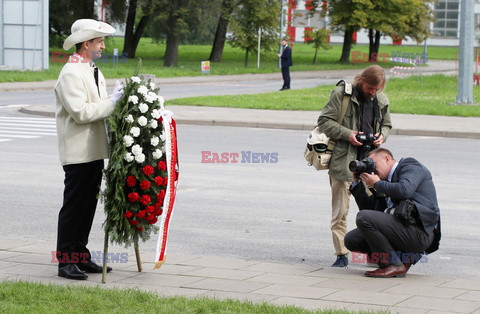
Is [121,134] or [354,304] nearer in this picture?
[354,304]

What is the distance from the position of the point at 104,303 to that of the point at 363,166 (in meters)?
2.26

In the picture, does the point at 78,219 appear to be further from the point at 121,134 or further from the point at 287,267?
the point at 287,267

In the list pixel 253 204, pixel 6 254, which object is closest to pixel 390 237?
pixel 6 254

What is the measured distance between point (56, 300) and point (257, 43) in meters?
47.3

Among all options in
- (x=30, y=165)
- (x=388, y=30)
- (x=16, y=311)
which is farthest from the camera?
(x=388, y=30)

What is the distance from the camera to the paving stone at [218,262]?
7453 mm

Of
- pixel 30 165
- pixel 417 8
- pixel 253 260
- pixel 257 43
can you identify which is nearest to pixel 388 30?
pixel 417 8

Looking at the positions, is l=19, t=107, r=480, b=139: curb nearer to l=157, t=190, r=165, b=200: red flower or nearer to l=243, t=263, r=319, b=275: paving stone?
l=243, t=263, r=319, b=275: paving stone

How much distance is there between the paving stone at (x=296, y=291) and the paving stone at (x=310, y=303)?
127 millimetres

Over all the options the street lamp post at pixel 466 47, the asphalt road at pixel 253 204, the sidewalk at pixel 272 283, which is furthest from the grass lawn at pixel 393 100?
the sidewalk at pixel 272 283

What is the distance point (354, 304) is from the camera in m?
6.12

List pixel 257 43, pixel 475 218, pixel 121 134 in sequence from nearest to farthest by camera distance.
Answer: pixel 121 134
pixel 475 218
pixel 257 43

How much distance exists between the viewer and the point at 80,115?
22.1 ft

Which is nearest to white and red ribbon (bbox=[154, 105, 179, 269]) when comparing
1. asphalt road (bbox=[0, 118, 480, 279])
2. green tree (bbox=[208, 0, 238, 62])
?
asphalt road (bbox=[0, 118, 480, 279])
